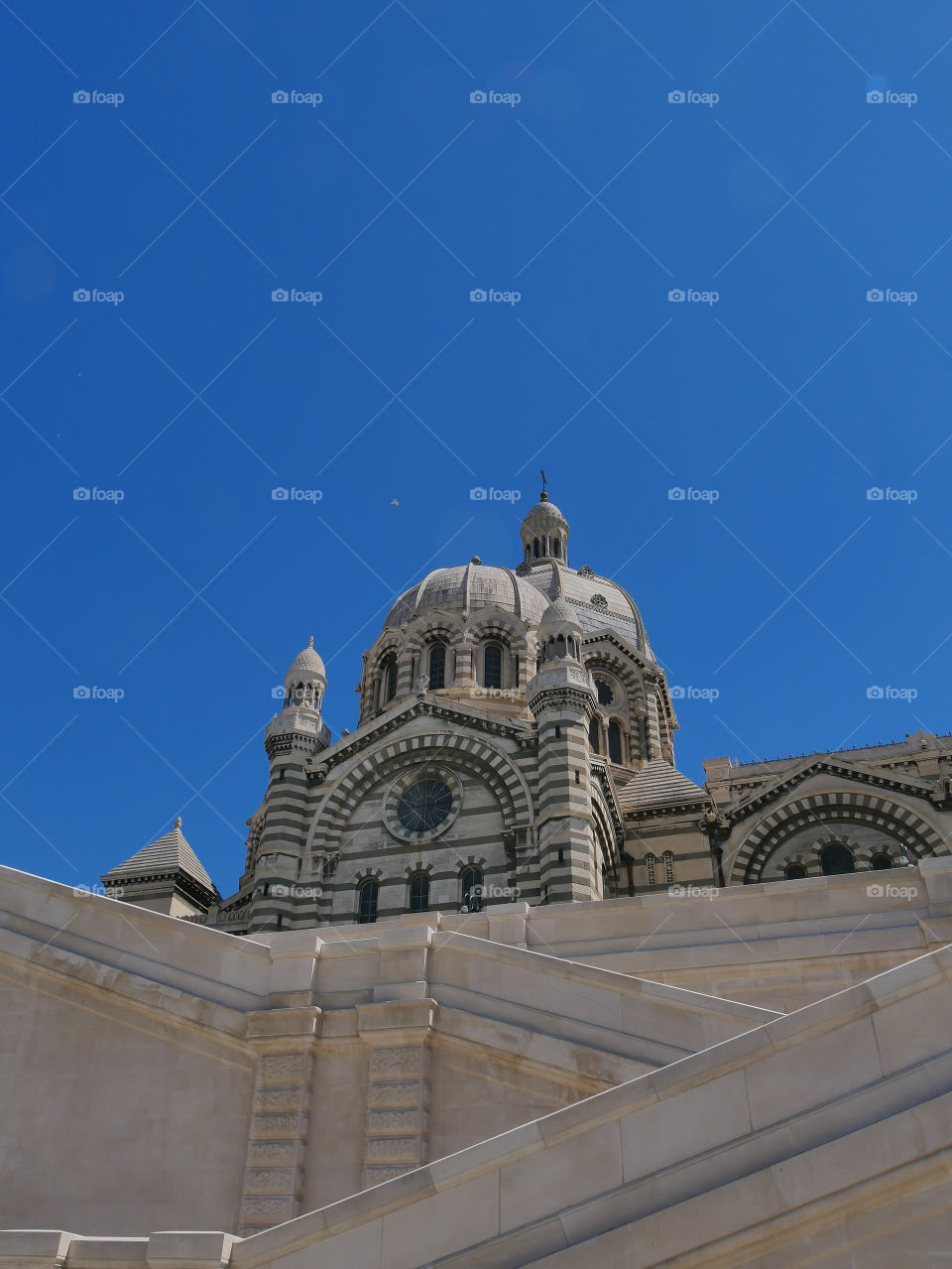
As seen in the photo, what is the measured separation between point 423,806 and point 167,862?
10521 mm

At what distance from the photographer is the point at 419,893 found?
86.1 feet

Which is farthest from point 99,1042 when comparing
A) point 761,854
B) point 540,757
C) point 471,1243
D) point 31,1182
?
point 761,854

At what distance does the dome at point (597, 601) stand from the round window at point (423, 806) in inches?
515

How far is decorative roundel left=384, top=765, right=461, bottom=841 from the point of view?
2709 centimetres

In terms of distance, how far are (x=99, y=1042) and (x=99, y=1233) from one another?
1.98m

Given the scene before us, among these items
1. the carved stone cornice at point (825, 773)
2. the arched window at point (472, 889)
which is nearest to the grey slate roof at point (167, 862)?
the arched window at point (472, 889)

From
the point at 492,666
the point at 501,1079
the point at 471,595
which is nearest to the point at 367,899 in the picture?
the point at 492,666

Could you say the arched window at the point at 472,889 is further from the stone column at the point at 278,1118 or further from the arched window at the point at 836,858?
the stone column at the point at 278,1118

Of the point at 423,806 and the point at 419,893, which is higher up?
the point at 423,806

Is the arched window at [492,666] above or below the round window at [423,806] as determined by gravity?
above

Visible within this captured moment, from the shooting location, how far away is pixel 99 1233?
10977mm

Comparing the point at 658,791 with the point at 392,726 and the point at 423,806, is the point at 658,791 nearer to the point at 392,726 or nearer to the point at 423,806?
the point at 423,806

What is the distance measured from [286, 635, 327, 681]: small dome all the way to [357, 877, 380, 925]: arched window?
6.55 metres

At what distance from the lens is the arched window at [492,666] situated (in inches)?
1405
